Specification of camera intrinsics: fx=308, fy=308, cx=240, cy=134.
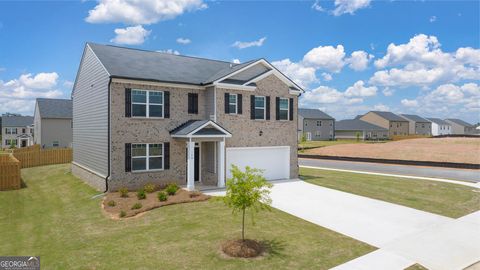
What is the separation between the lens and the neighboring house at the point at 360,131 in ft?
261

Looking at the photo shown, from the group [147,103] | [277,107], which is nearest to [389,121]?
[277,107]

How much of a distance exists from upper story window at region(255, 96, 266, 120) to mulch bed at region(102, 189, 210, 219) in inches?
300

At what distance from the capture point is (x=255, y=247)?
9.55m

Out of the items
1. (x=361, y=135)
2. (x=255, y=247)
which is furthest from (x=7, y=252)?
(x=361, y=135)

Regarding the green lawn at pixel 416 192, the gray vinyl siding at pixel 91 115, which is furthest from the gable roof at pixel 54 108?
the green lawn at pixel 416 192

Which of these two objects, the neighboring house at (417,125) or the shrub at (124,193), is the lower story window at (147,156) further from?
the neighboring house at (417,125)


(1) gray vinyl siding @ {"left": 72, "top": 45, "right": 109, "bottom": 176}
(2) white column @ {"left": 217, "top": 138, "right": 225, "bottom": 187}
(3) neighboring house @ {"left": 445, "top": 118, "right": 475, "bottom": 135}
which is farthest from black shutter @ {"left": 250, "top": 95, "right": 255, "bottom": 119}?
(3) neighboring house @ {"left": 445, "top": 118, "right": 475, "bottom": 135}

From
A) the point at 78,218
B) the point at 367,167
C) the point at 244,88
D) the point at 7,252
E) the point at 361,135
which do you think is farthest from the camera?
the point at 361,135

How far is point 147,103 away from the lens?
17.8 metres

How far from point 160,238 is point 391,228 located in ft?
28.7

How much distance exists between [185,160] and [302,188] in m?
7.50

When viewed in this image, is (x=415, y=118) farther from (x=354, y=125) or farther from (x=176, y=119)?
(x=176, y=119)

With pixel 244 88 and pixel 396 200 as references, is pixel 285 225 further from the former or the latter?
pixel 244 88

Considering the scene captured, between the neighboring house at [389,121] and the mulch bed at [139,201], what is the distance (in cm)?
8155
